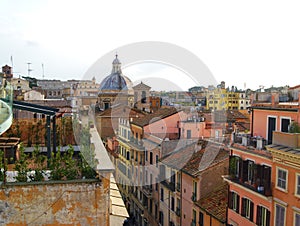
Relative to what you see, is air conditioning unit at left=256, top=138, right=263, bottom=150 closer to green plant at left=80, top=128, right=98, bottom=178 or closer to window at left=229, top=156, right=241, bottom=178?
window at left=229, top=156, right=241, bottom=178

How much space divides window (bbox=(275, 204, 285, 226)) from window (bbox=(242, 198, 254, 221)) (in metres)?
1.10

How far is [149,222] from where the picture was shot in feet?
64.0

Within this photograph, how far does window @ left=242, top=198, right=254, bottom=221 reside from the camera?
9.82 metres

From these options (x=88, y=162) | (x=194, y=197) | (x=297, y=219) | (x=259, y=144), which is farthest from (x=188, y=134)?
(x=88, y=162)

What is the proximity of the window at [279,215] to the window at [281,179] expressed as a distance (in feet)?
1.73

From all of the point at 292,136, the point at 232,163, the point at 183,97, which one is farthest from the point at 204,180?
the point at 183,97

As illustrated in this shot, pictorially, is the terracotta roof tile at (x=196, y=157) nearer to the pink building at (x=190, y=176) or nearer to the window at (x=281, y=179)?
the pink building at (x=190, y=176)

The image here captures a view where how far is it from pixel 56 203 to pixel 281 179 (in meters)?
6.04

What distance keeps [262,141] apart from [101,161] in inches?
233

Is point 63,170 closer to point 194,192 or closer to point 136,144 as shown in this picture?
point 194,192

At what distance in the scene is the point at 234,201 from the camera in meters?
10.6

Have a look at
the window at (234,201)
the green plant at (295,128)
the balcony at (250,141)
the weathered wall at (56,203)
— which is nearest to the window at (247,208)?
the window at (234,201)

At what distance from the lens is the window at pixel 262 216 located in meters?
9.05

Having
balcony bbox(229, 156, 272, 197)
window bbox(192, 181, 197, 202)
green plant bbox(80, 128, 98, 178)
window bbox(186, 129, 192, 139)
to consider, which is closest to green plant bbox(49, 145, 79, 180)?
green plant bbox(80, 128, 98, 178)
